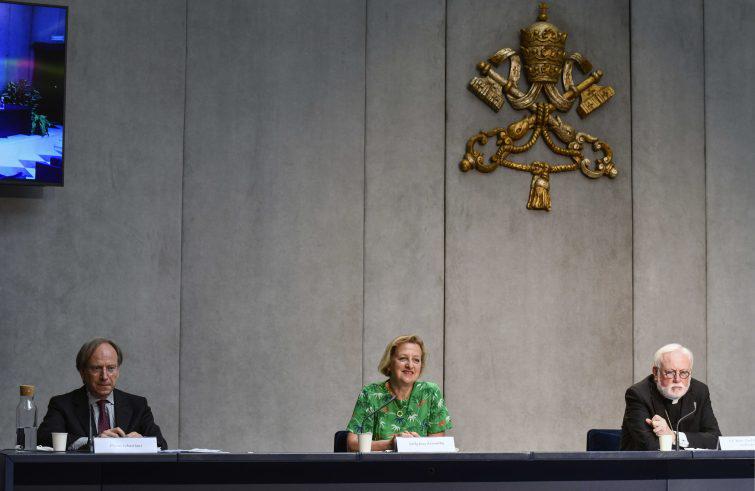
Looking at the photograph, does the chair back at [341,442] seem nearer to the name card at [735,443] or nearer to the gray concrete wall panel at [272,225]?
the gray concrete wall panel at [272,225]

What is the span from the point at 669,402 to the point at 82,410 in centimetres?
255

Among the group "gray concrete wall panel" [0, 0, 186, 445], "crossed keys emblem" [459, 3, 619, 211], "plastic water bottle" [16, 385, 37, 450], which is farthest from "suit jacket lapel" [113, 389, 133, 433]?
"crossed keys emblem" [459, 3, 619, 211]

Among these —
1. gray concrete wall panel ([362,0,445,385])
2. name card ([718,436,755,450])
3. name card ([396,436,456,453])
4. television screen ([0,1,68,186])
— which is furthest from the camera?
gray concrete wall panel ([362,0,445,385])

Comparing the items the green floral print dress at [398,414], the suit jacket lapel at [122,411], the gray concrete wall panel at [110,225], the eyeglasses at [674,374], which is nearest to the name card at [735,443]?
the eyeglasses at [674,374]

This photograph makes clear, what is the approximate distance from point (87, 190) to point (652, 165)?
128 inches

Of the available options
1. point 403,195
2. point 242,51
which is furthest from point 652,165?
point 242,51

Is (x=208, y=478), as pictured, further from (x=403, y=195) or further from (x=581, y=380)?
(x=581, y=380)

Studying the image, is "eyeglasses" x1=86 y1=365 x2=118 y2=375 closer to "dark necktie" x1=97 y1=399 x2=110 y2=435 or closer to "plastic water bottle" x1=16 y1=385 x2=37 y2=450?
"dark necktie" x1=97 y1=399 x2=110 y2=435

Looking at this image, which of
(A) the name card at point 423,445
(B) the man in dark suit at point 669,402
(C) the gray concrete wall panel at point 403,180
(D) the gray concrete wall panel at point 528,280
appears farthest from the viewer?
(D) the gray concrete wall panel at point 528,280

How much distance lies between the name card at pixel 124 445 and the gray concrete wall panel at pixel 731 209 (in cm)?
385

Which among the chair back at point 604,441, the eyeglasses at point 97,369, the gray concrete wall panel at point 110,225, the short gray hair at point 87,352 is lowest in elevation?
the chair back at point 604,441

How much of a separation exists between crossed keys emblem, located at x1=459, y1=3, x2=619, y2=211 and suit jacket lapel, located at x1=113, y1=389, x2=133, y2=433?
2.50 m

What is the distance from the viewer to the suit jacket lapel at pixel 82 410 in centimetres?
480

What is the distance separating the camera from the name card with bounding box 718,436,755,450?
4504 mm
